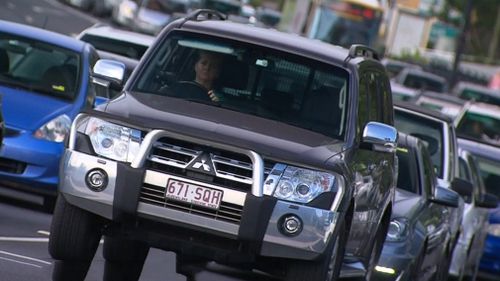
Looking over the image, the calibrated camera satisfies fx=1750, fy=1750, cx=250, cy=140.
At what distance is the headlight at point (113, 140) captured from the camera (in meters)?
10.0

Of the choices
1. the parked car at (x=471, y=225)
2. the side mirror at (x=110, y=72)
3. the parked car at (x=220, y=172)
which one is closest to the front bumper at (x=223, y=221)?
the parked car at (x=220, y=172)

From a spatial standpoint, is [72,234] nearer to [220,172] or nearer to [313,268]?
[220,172]

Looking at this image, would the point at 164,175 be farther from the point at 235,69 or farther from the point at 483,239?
the point at 483,239

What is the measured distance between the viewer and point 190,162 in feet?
32.4

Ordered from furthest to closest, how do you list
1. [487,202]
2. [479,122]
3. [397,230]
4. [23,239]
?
1. [479,122]
2. [487,202]
3. [397,230]
4. [23,239]

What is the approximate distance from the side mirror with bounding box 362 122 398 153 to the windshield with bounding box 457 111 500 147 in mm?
15042

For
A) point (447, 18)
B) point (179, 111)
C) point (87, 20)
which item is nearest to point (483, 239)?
point (179, 111)

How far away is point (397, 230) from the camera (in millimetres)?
14227

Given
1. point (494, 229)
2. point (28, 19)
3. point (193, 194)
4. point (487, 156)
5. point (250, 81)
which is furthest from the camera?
point (28, 19)

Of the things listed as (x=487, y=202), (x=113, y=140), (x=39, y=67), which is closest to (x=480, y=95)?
(x=487, y=202)

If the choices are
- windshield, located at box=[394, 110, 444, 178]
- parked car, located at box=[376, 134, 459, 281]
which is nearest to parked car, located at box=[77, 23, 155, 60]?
windshield, located at box=[394, 110, 444, 178]

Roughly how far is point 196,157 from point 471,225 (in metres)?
9.83

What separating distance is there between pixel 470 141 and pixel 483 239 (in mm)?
3186

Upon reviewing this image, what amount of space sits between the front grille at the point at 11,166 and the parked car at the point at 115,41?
23.8 ft
